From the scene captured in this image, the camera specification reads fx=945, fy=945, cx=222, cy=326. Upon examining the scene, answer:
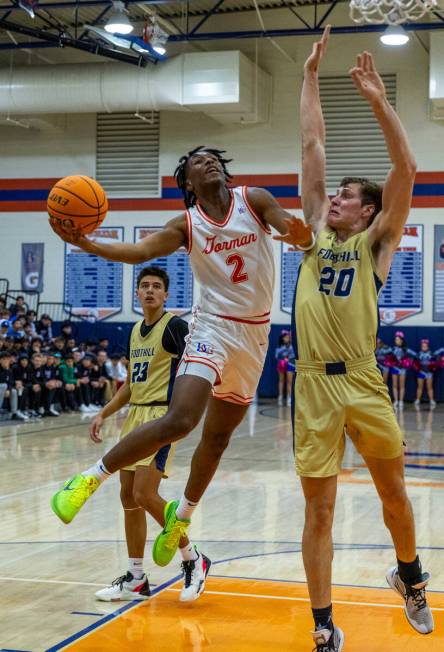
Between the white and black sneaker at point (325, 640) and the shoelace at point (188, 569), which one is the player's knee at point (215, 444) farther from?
the white and black sneaker at point (325, 640)

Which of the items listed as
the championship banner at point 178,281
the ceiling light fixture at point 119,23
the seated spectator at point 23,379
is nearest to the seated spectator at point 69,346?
the seated spectator at point 23,379

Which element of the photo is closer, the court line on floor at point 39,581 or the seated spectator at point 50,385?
the court line on floor at point 39,581

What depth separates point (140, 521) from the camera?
5.62m

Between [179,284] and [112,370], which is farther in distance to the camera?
[179,284]

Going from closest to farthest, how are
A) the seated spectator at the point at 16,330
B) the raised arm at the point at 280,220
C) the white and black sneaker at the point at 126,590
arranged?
the raised arm at the point at 280,220 → the white and black sneaker at the point at 126,590 → the seated spectator at the point at 16,330

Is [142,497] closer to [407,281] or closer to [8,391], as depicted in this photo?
[8,391]

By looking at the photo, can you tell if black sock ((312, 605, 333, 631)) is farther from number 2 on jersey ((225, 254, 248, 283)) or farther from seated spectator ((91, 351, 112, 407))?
seated spectator ((91, 351, 112, 407))

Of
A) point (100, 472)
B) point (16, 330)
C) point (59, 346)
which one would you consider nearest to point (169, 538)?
point (100, 472)

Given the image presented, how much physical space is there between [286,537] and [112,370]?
45.5ft

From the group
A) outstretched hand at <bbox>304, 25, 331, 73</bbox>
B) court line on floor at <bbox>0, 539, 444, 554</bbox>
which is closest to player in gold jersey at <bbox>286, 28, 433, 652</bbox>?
outstretched hand at <bbox>304, 25, 331, 73</bbox>

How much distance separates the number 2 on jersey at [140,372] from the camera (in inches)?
224

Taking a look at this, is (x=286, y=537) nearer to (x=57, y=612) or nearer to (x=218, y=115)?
(x=57, y=612)

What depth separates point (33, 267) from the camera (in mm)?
24641

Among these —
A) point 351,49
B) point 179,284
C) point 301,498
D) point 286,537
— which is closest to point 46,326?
point 179,284
